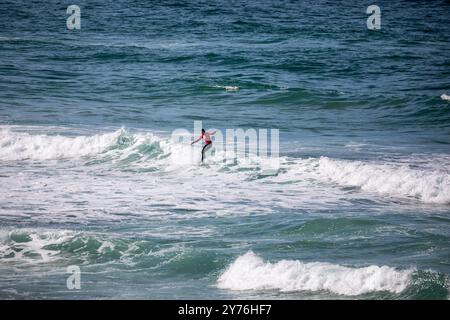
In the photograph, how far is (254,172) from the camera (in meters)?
20.2

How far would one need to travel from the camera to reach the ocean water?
505 inches

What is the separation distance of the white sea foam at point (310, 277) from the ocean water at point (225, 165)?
28 mm

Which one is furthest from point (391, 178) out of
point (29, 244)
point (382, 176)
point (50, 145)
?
point (50, 145)

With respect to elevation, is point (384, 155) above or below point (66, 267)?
above

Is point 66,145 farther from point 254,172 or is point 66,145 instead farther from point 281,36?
point 281,36

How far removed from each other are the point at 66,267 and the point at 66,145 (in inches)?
390

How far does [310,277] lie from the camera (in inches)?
484

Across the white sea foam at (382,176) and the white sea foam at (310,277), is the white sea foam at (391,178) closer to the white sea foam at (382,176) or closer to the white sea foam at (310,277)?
the white sea foam at (382,176)

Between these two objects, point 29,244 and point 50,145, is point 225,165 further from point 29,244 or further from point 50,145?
point 29,244

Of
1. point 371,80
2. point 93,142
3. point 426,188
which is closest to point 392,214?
point 426,188
